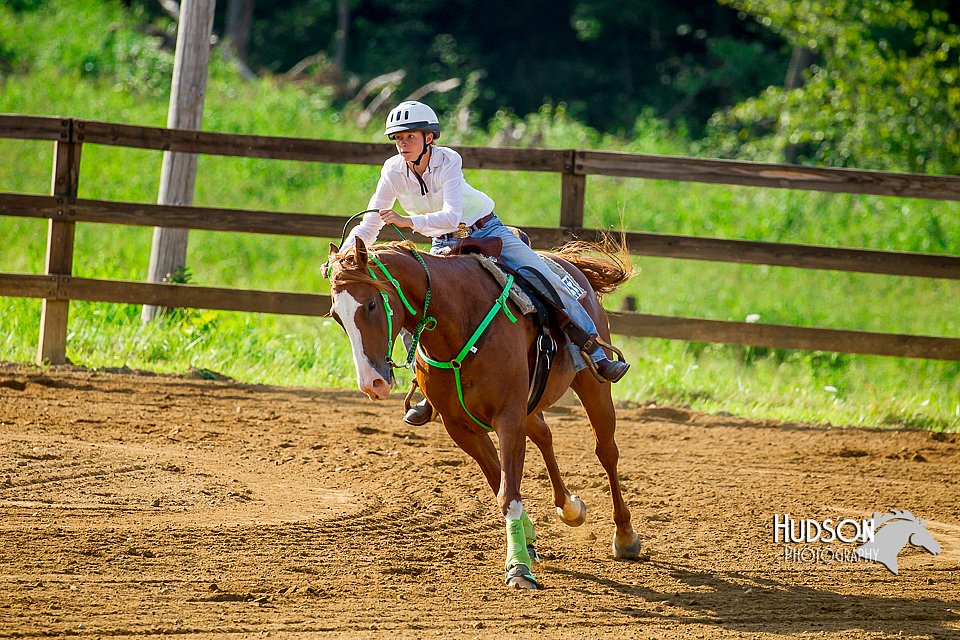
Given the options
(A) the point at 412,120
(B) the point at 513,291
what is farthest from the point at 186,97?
(B) the point at 513,291

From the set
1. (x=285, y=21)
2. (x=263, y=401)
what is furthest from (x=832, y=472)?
(x=285, y=21)

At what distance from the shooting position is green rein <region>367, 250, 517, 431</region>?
512 cm

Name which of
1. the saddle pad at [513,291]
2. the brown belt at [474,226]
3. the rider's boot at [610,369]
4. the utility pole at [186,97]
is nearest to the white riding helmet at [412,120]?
the brown belt at [474,226]

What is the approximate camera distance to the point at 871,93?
1780cm

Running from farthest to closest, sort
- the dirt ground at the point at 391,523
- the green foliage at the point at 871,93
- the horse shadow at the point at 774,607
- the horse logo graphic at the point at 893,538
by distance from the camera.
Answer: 1. the green foliage at the point at 871,93
2. the horse logo graphic at the point at 893,538
3. the horse shadow at the point at 774,607
4. the dirt ground at the point at 391,523

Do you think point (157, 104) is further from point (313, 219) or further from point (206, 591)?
point (206, 591)

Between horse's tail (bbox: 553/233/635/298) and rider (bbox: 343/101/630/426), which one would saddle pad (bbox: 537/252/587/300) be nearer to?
rider (bbox: 343/101/630/426)

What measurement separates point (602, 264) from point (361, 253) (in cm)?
254

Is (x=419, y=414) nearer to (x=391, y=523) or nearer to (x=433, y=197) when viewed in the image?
(x=391, y=523)

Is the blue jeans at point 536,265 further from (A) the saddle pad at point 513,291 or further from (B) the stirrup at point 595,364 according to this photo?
(A) the saddle pad at point 513,291

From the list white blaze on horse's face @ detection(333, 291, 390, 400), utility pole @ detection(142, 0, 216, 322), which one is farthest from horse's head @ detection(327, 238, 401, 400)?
utility pole @ detection(142, 0, 216, 322)

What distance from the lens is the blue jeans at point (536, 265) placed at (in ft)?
20.2

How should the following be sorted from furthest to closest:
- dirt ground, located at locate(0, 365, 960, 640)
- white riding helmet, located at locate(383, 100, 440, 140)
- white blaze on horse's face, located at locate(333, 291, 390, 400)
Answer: white riding helmet, located at locate(383, 100, 440, 140) < dirt ground, located at locate(0, 365, 960, 640) < white blaze on horse's face, located at locate(333, 291, 390, 400)

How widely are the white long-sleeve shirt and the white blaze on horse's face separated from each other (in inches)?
32.0
